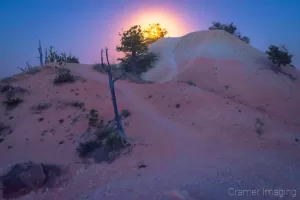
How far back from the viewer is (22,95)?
1898cm

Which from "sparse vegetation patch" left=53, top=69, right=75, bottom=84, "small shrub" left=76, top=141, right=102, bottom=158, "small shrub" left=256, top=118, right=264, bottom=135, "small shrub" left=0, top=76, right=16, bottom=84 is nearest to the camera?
"small shrub" left=76, top=141, right=102, bottom=158

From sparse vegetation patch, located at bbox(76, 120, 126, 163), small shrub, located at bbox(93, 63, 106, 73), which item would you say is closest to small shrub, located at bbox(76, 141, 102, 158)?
sparse vegetation patch, located at bbox(76, 120, 126, 163)

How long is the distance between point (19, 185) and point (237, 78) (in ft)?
55.5

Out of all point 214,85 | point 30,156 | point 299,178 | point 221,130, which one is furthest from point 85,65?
point 299,178

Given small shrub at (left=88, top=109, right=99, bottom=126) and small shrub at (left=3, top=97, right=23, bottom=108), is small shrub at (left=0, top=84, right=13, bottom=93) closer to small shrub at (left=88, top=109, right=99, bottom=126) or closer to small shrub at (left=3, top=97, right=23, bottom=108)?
small shrub at (left=3, top=97, right=23, bottom=108)

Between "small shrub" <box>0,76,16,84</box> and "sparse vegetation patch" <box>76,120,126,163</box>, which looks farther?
"small shrub" <box>0,76,16,84</box>

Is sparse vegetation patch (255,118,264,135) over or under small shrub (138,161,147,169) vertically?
over

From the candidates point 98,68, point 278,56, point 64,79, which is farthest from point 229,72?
point 64,79

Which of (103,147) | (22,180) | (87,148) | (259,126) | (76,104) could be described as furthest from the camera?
(76,104)

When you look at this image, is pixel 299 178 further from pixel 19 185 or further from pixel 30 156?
pixel 30 156

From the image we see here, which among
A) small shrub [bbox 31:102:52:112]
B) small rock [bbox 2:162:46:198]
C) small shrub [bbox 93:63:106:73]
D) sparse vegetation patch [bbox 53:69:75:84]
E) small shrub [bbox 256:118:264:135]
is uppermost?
small shrub [bbox 93:63:106:73]

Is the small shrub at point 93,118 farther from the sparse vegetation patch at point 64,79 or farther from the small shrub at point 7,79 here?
the small shrub at point 7,79

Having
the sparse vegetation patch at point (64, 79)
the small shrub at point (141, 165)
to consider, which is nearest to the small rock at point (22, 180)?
the small shrub at point (141, 165)

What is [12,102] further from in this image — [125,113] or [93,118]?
[125,113]
